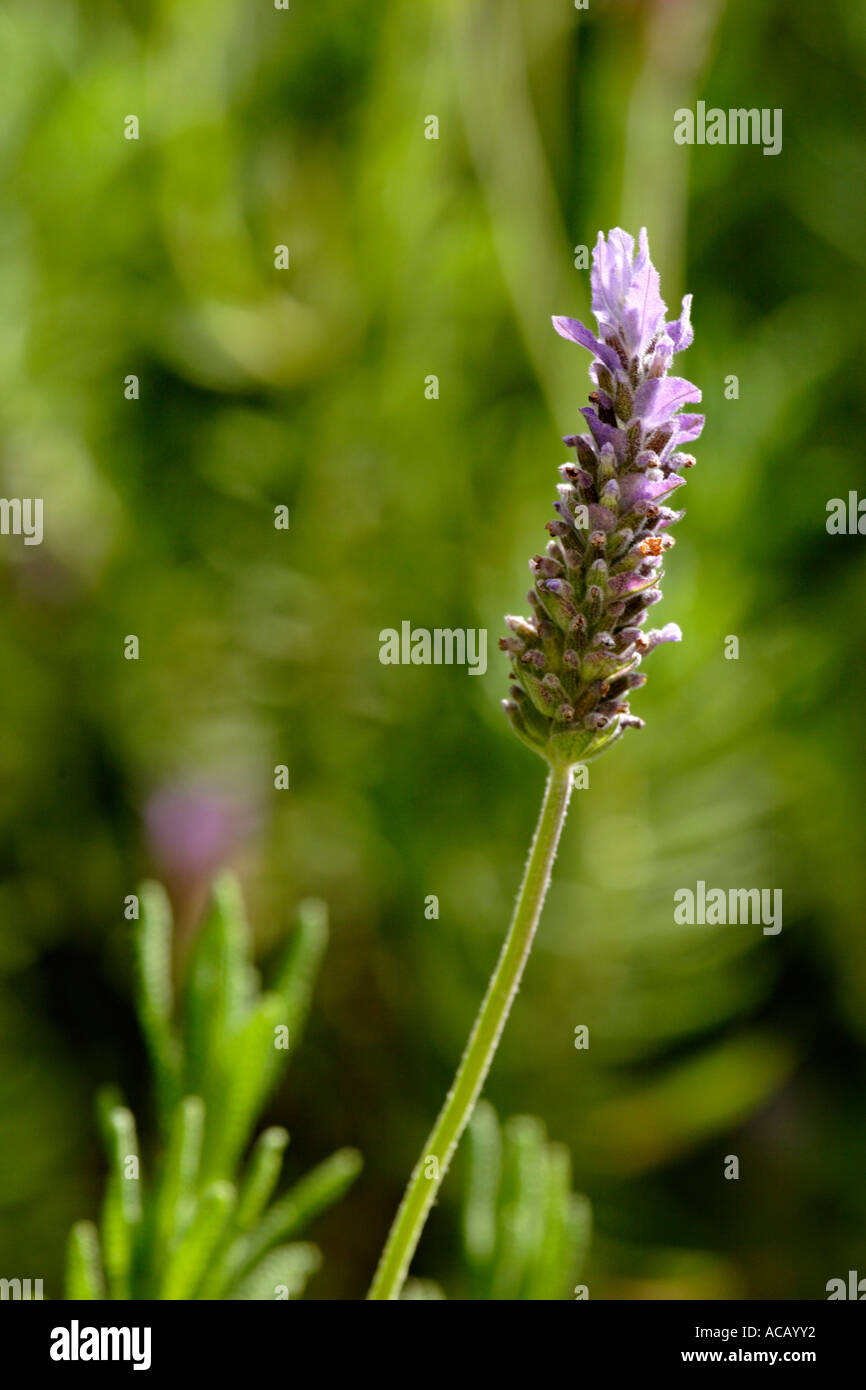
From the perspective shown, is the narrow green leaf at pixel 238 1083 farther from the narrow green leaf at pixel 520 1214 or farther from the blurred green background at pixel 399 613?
the blurred green background at pixel 399 613

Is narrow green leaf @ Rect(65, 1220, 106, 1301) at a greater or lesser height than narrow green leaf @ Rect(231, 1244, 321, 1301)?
greater

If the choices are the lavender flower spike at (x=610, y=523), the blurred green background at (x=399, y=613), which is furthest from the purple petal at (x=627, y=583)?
the blurred green background at (x=399, y=613)

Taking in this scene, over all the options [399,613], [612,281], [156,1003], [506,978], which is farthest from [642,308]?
[399,613]

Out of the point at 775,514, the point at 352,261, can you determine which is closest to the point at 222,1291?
the point at 775,514

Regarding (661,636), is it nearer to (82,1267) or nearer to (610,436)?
(610,436)

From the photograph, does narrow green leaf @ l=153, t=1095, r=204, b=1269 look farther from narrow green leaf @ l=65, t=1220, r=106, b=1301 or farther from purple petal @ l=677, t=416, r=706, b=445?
purple petal @ l=677, t=416, r=706, b=445

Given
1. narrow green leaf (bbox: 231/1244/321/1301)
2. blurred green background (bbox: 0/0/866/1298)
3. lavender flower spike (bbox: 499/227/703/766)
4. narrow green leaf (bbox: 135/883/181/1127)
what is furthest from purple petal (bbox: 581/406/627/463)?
blurred green background (bbox: 0/0/866/1298)
